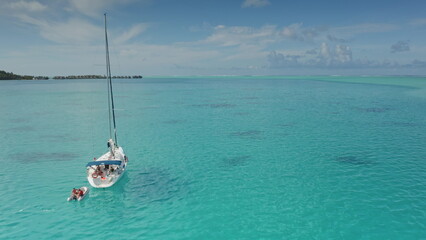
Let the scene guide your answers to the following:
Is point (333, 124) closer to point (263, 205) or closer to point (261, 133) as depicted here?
point (261, 133)

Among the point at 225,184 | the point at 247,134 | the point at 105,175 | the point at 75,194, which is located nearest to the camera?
the point at 75,194

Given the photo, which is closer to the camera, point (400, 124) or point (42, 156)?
point (42, 156)

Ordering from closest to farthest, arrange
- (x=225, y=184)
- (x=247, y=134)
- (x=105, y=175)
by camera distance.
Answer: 1. (x=105, y=175)
2. (x=225, y=184)
3. (x=247, y=134)

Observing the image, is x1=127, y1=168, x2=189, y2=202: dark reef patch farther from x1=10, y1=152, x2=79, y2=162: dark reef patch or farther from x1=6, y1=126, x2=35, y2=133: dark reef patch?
x1=6, y1=126, x2=35, y2=133: dark reef patch

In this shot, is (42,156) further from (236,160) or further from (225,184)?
(236,160)

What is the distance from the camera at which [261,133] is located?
57.2 m

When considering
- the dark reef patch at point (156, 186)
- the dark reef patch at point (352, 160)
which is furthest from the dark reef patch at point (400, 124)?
the dark reef patch at point (156, 186)

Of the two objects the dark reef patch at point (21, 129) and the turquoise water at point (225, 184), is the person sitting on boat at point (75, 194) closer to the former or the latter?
the turquoise water at point (225, 184)

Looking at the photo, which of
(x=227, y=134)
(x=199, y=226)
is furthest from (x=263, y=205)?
(x=227, y=134)

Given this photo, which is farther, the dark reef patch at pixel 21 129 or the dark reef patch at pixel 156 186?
the dark reef patch at pixel 21 129

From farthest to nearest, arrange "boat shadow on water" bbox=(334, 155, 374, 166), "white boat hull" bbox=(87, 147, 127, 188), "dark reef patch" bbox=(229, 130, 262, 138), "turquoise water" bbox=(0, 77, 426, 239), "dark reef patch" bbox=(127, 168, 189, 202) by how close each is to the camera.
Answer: "dark reef patch" bbox=(229, 130, 262, 138) → "boat shadow on water" bbox=(334, 155, 374, 166) → "white boat hull" bbox=(87, 147, 127, 188) → "dark reef patch" bbox=(127, 168, 189, 202) → "turquoise water" bbox=(0, 77, 426, 239)

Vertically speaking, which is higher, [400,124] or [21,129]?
[21,129]

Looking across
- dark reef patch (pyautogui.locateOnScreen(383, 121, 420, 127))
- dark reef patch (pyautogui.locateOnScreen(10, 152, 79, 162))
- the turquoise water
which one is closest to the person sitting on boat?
the turquoise water

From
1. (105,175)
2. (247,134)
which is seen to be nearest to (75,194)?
(105,175)
